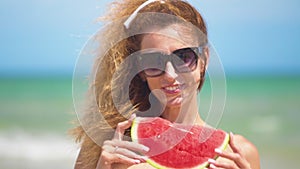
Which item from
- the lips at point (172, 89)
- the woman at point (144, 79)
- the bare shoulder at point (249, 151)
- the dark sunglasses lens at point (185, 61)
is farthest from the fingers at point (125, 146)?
the bare shoulder at point (249, 151)

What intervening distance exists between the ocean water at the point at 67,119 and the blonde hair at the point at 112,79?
0.80ft

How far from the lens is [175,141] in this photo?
2.85 meters

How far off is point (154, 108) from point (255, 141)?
10.2 metres

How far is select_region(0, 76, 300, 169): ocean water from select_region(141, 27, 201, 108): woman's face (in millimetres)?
100

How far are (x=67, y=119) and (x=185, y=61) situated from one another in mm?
13887

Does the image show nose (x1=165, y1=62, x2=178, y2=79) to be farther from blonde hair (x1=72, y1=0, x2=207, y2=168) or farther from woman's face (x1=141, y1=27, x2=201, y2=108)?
blonde hair (x1=72, y1=0, x2=207, y2=168)

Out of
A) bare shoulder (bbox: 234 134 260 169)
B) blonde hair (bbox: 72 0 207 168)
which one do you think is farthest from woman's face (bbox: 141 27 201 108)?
bare shoulder (bbox: 234 134 260 169)

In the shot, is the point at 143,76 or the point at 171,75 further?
the point at 143,76

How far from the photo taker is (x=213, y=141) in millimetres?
2785

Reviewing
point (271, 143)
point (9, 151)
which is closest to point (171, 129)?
point (9, 151)

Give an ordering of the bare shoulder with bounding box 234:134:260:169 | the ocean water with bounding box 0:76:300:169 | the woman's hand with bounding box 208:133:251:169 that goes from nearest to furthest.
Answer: the woman's hand with bounding box 208:133:251:169
the bare shoulder with bounding box 234:134:260:169
the ocean water with bounding box 0:76:300:169

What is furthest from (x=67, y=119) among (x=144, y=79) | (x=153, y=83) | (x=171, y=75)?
(x=171, y=75)

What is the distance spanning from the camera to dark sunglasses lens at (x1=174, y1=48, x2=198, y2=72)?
2.67m

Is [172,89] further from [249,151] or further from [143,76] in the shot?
[249,151]
